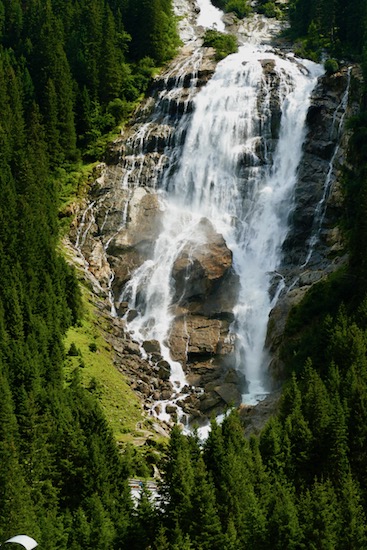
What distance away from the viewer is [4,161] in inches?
2219

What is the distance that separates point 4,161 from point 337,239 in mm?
29712

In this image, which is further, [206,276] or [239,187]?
[239,187]

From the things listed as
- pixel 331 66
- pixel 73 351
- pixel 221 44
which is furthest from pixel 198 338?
pixel 221 44

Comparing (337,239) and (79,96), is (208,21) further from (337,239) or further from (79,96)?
(337,239)

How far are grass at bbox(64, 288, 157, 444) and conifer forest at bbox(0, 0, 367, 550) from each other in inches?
26.5

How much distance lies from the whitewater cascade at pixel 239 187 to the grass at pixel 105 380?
4.96 m

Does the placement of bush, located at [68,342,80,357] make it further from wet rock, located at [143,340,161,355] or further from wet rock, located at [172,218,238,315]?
wet rock, located at [172,218,238,315]

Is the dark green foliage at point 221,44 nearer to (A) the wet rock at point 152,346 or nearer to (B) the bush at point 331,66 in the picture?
(B) the bush at point 331,66

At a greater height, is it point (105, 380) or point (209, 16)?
point (209, 16)

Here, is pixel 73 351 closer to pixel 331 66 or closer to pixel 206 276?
pixel 206 276

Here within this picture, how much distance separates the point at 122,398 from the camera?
45656 mm

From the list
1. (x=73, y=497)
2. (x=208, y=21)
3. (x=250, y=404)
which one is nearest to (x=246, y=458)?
(x=73, y=497)

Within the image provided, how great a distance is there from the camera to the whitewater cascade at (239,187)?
56625 millimetres

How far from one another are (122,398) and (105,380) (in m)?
1.92
